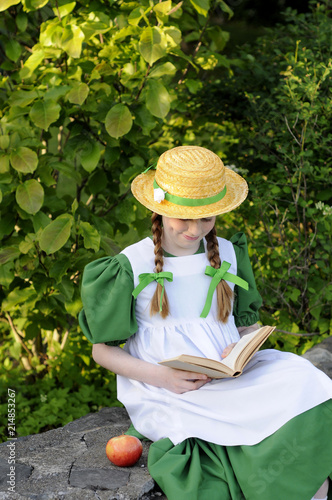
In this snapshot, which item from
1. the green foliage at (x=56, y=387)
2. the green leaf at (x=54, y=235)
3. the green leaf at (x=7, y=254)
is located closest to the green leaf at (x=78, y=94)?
the green leaf at (x=54, y=235)

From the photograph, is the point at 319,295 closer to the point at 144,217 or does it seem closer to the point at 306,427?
the point at 144,217

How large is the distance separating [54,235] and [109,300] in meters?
0.55

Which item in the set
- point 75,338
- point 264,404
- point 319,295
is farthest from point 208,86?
point 264,404

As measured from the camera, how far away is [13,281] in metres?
2.85

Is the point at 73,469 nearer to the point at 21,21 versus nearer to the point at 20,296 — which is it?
the point at 20,296

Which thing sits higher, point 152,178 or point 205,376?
point 152,178

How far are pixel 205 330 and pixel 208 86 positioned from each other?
2205mm

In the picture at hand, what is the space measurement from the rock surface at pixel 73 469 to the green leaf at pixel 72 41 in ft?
4.82

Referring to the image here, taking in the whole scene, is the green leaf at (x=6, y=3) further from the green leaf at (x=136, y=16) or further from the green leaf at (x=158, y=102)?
the green leaf at (x=158, y=102)

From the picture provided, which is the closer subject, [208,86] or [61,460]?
[61,460]

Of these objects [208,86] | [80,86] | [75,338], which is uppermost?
[80,86]


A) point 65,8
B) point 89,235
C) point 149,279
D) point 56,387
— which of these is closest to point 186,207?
point 149,279

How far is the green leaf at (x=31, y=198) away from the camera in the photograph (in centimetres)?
249

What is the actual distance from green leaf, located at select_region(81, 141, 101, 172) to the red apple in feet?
3.93
